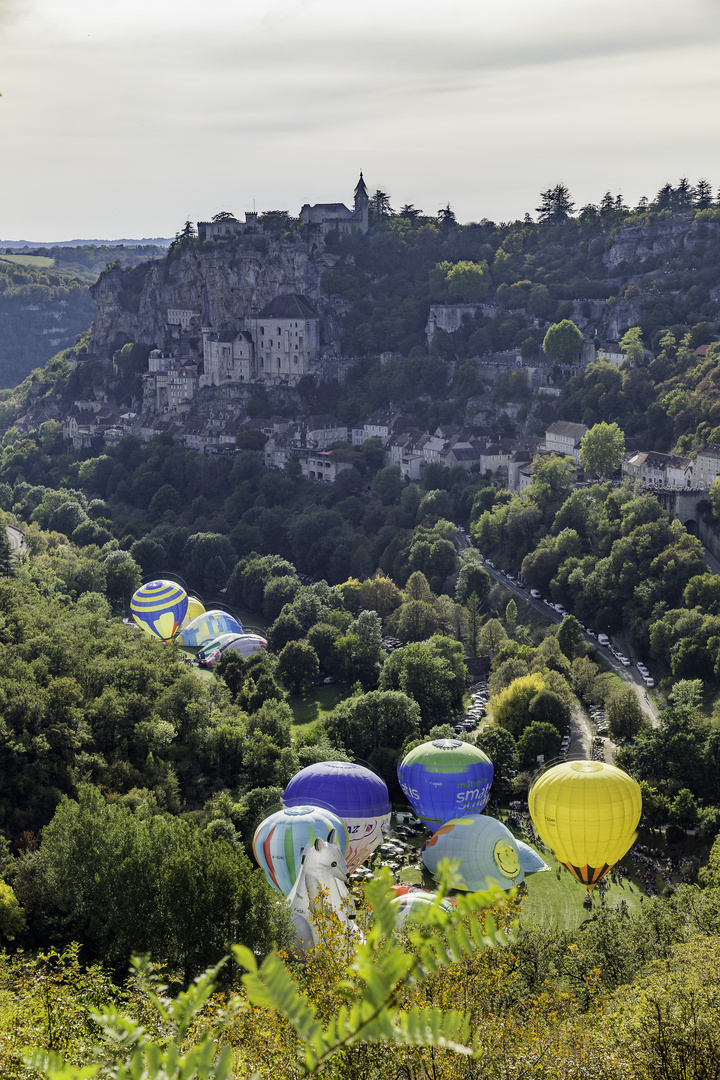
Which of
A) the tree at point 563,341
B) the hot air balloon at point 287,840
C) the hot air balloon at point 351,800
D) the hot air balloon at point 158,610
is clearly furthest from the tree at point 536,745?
the tree at point 563,341

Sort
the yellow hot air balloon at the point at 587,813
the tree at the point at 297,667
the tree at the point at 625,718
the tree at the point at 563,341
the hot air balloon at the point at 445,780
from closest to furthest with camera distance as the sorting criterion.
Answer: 1. the yellow hot air balloon at the point at 587,813
2. the hot air balloon at the point at 445,780
3. the tree at the point at 625,718
4. the tree at the point at 297,667
5. the tree at the point at 563,341

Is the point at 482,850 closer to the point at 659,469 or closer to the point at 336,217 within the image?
the point at 659,469

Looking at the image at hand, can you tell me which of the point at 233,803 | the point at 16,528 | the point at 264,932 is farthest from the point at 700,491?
the point at 16,528

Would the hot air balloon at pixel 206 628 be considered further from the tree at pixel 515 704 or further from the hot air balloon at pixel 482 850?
the hot air balloon at pixel 482 850

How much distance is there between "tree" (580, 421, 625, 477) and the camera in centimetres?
5859

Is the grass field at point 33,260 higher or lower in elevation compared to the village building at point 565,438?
higher

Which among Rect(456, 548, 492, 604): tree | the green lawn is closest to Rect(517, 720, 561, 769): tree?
the green lawn

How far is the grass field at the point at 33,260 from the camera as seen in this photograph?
173 metres

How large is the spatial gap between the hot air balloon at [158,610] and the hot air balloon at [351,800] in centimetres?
2454

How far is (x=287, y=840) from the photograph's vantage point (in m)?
26.4

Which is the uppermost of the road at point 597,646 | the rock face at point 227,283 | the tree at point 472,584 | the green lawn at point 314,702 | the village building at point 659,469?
the rock face at point 227,283

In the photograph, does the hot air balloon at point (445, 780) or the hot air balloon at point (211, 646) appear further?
the hot air balloon at point (211, 646)

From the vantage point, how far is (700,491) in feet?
171

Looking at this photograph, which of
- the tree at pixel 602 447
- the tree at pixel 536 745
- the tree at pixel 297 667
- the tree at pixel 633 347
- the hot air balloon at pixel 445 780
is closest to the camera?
the hot air balloon at pixel 445 780
